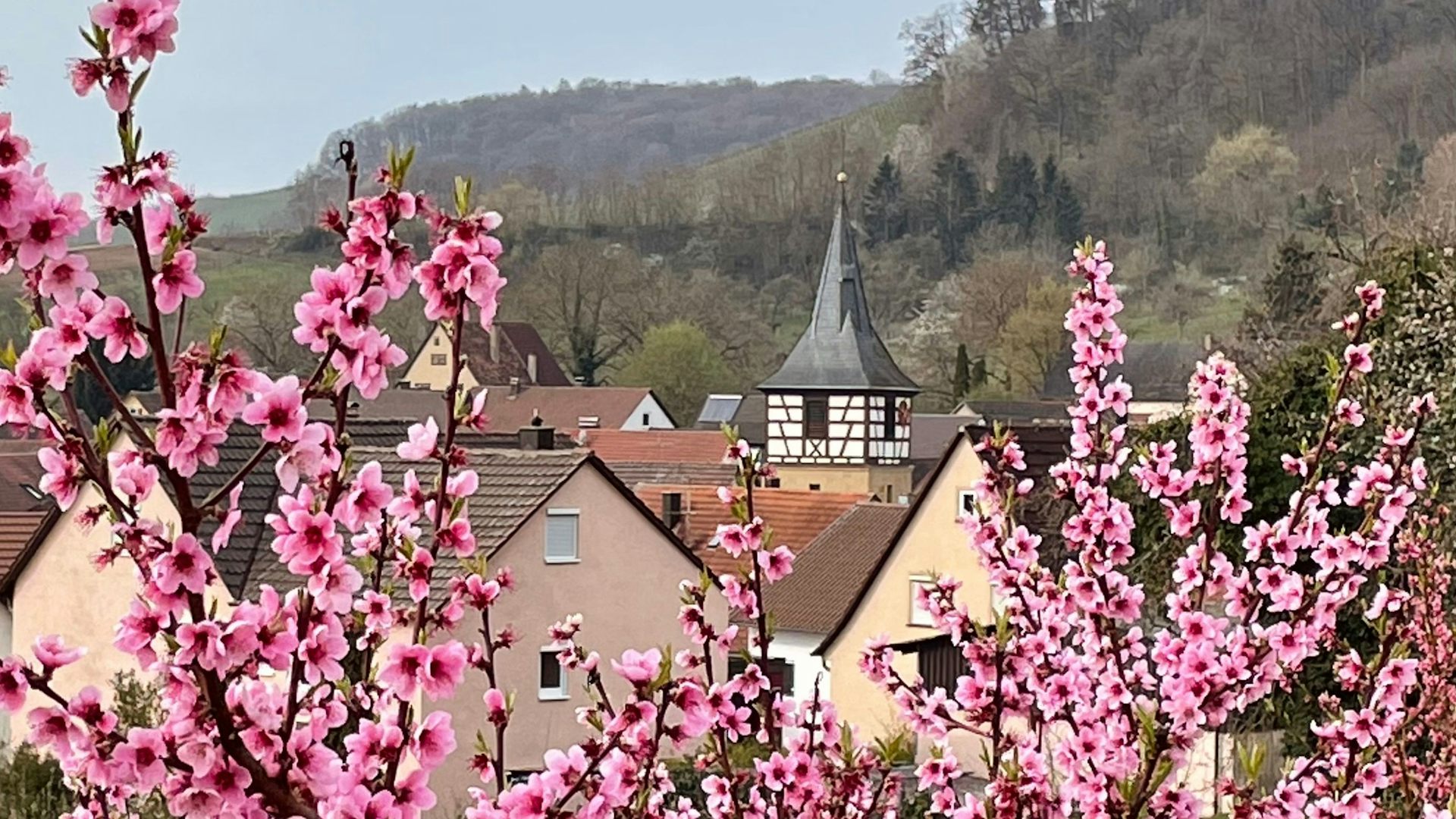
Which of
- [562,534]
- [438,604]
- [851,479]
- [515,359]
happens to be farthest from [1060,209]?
[438,604]

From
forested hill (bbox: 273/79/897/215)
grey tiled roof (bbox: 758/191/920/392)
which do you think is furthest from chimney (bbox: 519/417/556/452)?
forested hill (bbox: 273/79/897/215)

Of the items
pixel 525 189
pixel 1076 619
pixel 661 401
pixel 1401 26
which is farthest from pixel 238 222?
pixel 1076 619

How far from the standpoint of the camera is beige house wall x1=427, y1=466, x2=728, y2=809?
19.9 meters

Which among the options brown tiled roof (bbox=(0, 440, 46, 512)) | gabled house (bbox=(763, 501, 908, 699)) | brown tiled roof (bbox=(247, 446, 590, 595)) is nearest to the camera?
brown tiled roof (bbox=(247, 446, 590, 595))

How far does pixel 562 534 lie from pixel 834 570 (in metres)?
5.70

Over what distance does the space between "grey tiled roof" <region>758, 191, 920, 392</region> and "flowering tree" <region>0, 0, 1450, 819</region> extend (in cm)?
4528

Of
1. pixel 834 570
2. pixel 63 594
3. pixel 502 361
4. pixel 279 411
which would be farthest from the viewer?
pixel 502 361

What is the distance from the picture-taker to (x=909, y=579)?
23.2 meters

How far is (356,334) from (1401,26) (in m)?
124

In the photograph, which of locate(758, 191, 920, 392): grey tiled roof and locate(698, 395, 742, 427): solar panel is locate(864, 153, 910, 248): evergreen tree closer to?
locate(698, 395, 742, 427): solar panel

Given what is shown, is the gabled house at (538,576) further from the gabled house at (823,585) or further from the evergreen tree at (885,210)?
the evergreen tree at (885,210)

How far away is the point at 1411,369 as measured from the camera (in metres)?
13.6

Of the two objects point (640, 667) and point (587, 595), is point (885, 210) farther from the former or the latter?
point (640, 667)

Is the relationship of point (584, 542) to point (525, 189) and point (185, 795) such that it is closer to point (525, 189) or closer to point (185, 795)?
point (185, 795)
